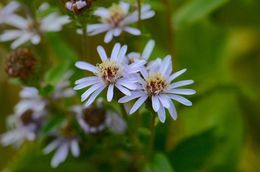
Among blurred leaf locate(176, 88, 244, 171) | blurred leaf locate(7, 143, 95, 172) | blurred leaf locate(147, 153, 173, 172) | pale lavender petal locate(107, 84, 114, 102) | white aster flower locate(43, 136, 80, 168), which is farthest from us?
blurred leaf locate(176, 88, 244, 171)

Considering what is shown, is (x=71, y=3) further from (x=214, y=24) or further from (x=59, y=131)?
(x=214, y=24)

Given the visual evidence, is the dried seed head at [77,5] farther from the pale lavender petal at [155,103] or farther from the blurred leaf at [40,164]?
the blurred leaf at [40,164]

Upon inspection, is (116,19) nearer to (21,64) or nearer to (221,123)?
(21,64)

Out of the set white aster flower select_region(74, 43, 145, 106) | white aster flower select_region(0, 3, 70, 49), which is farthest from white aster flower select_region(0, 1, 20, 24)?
white aster flower select_region(74, 43, 145, 106)

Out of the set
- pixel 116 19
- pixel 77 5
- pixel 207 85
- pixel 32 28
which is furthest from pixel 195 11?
pixel 77 5

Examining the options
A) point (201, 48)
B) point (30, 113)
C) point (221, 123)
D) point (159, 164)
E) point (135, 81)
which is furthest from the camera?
point (201, 48)

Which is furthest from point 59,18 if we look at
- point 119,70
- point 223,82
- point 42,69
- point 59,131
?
point 223,82

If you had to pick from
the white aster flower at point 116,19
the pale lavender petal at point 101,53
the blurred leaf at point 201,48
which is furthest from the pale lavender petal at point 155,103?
the blurred leaf at point 201,48

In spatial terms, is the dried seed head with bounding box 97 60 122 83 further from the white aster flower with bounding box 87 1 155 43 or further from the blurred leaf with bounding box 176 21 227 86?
the blurred leaf with bounding box 176 21 227 86
